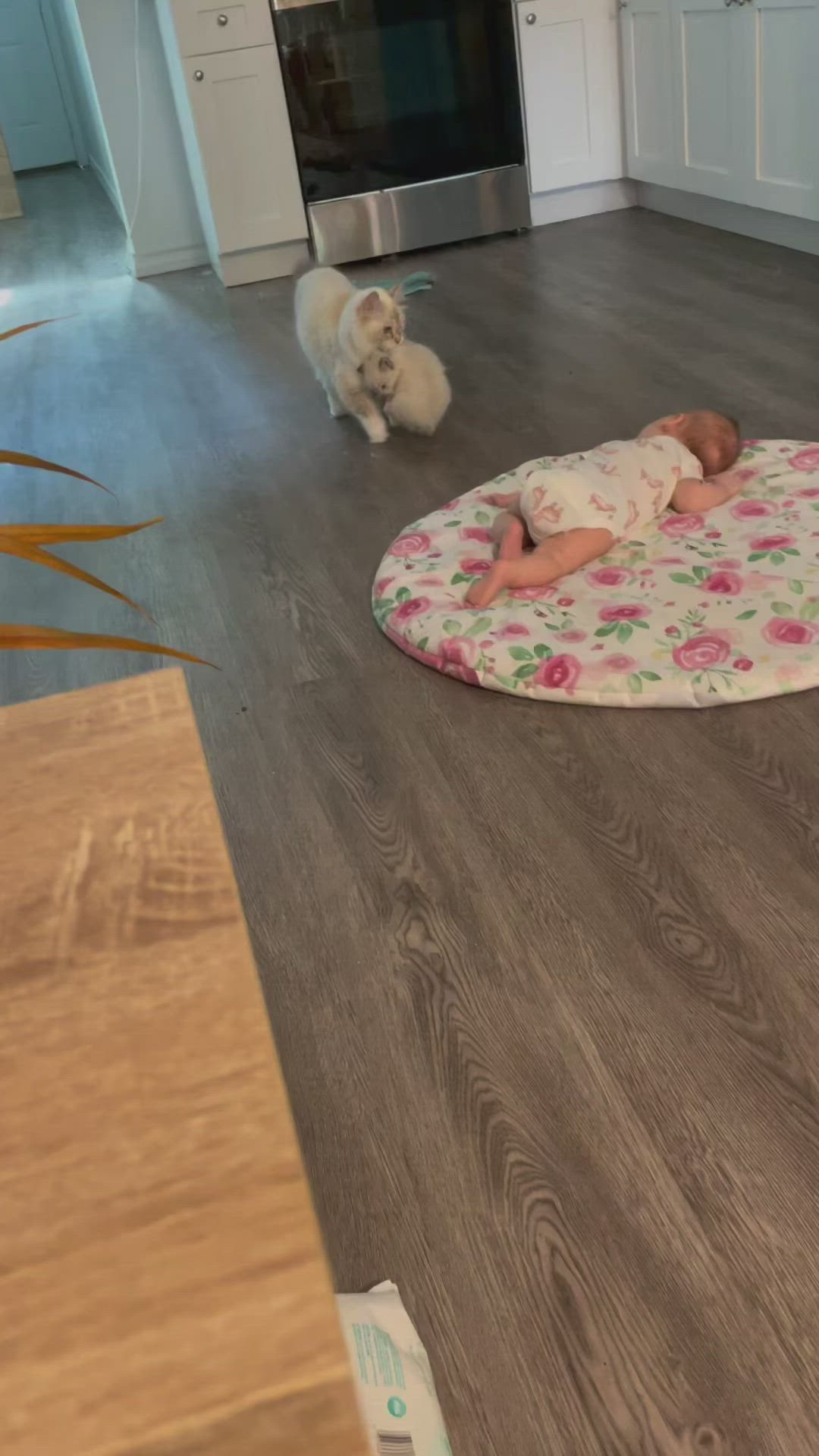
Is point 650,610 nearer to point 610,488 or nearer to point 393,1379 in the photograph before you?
point 610,488

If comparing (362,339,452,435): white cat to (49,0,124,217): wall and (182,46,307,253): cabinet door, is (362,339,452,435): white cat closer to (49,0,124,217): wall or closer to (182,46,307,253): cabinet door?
(182,46,307,253): cabinet door

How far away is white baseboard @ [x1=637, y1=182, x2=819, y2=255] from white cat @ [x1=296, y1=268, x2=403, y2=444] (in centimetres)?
151

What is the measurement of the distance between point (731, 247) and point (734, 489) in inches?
79.9

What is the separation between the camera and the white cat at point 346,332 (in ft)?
8.38

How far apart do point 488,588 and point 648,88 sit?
3084mm

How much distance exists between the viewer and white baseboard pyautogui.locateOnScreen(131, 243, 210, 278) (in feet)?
16.0

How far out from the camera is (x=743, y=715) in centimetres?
161

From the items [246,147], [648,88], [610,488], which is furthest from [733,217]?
[610,488]

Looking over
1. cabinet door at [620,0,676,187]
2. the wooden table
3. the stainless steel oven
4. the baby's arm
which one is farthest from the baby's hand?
the stainless steel oven

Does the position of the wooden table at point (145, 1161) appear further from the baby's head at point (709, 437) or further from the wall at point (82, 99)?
the wall at point (82, 99)

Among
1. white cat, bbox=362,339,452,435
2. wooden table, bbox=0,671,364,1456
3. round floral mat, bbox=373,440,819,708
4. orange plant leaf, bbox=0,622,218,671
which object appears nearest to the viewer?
wooden table, bbox=0,671,364,1456

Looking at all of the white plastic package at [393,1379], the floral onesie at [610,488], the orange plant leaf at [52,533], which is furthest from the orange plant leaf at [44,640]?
the floral onesie at [610,488]

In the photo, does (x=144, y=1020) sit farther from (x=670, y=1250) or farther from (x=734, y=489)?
(x=734, y=489)

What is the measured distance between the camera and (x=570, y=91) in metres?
4.36
